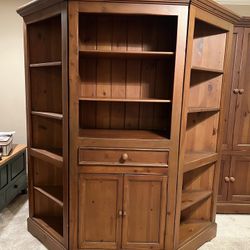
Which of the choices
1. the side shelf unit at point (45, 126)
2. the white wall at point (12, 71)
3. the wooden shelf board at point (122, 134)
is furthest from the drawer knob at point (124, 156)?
the white wall at point (12, 71)

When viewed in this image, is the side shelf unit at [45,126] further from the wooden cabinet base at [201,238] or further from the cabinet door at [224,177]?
the cabinet door at [224,177]

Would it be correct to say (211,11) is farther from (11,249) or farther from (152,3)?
(11,249)

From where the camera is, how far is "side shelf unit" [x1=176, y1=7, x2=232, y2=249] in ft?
6.63

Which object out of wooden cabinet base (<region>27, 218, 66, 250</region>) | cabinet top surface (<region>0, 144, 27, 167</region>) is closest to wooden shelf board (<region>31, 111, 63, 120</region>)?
cabinet top surface (<region>0, 144, 27, 167</region>)

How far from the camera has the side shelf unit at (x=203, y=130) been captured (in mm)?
2021

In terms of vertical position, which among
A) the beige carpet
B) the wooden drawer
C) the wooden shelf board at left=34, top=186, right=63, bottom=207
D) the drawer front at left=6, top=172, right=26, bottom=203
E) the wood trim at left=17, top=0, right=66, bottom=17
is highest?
the wood trim at left=17, top=0, right=66, bottom=17

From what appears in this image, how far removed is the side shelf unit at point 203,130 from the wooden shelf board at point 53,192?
104cm

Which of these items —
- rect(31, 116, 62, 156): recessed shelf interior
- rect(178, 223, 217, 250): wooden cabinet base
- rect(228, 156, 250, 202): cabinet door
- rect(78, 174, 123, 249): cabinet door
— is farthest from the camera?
rect(228, 156, 250, 202): cabinet door

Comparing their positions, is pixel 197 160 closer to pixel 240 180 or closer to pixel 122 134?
pixel 122 134

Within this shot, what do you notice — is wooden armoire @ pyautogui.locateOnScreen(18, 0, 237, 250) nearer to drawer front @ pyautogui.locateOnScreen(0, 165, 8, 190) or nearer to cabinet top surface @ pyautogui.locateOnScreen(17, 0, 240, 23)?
cabinet top surface @ pyautogui.locateOnScreen(17, 0, 240, 23)

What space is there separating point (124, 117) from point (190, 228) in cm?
118

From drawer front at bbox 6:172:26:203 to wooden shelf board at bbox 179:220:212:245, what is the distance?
1.82 meters

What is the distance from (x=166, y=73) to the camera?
2.00 m

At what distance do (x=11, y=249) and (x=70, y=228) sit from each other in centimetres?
61
